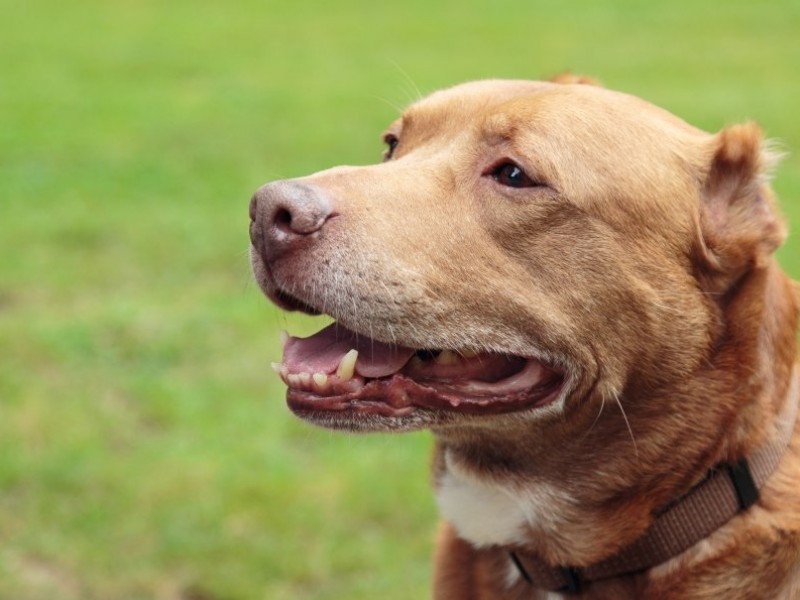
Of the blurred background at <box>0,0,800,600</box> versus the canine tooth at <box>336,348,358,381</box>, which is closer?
the canine tooth at <box>336,348,358,381</box>

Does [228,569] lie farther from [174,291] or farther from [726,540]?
[174,291]

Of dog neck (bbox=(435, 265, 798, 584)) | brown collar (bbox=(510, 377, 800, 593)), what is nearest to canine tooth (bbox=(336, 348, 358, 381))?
dog neck (bbox=(435, 265, 798, 584))

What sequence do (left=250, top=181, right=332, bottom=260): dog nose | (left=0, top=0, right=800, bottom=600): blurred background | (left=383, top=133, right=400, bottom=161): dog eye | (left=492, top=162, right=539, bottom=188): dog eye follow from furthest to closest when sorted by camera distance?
(left=0, top=0, right=800, bottom=600): blurred background, (left=383, top=133, right=400, bottom=161): dog eye, (left=492, top=162, right=539, bottom=188): dog eye, (left=250, top=181, right=332, bottom=260): dog nose

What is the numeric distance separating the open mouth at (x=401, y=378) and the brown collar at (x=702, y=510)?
1.55ft

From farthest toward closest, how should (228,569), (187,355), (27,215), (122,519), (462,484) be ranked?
(27,215) → (187,355) → (122,519) → (228,569) → (462,484)

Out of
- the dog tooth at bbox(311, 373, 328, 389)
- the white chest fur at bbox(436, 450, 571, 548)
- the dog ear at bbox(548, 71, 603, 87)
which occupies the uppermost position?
the dog ear at bbox(548, 71, 603, 87)

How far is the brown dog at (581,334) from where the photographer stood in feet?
11.5

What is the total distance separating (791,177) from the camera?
12.0m

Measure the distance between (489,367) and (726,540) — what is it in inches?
32.6

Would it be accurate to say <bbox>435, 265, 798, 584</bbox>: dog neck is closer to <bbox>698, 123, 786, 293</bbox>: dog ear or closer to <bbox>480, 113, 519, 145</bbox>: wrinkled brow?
<bbox>698, 123, 786, 293</bbox>: dog ear

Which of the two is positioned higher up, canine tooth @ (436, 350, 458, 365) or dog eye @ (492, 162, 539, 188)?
dog eye @ (492, 162, 539, 188)

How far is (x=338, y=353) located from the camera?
3697mm

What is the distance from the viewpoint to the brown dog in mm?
3518

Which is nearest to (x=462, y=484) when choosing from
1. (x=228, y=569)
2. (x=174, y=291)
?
(x=228, y=569)
